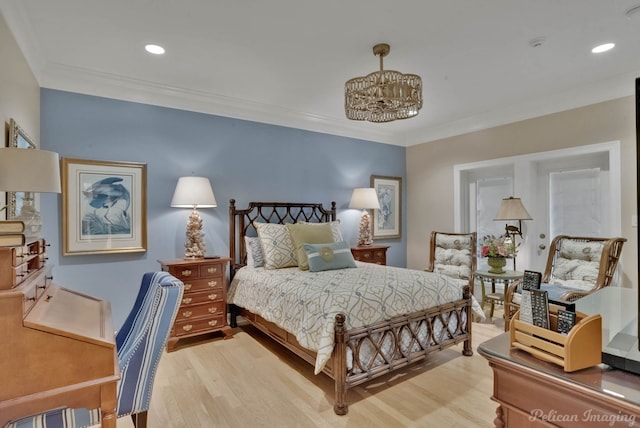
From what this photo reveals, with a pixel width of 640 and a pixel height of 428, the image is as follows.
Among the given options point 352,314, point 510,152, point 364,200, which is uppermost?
point 510,152

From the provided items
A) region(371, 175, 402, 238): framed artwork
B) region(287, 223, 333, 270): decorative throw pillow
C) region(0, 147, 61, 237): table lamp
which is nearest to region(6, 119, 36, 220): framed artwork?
region(0, 147, 61, 237): table lamp

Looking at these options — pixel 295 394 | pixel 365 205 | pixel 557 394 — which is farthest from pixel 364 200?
pixel 557 394

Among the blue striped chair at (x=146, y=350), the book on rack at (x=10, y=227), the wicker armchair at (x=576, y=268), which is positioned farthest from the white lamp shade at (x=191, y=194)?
the wicker armchair at (x=576, y=268)

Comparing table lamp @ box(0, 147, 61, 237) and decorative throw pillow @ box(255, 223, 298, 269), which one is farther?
decorative throw pillow @ box(255, 223, 298, 269)

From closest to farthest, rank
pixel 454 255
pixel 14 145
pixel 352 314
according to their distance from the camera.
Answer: pixel 14 145 < pixel 352 314 < pixel 454 255

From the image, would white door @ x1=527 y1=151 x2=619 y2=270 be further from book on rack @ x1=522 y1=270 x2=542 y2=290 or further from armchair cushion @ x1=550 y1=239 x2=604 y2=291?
book on rack @ x1=522 y1=270 x2=542 y2=290

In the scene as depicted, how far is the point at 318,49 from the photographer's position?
273cm

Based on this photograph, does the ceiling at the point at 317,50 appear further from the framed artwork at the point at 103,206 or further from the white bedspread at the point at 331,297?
the white bedspread at the point at 331,297

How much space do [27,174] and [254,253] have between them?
7.54 ft

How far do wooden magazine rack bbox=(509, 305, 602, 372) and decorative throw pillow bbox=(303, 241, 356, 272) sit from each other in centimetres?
238

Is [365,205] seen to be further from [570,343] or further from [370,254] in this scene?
[570,343]

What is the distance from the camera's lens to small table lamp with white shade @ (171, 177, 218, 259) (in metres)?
3.35

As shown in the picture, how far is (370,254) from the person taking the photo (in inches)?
185

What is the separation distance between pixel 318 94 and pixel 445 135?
2289 mm
